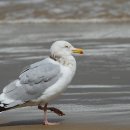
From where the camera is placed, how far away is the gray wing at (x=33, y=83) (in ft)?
22.8

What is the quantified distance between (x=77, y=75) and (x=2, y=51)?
156 inches

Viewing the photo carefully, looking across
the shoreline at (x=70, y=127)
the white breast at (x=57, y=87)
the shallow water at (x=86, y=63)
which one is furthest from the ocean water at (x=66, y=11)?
→ the shoreline at (x=70, y=127)

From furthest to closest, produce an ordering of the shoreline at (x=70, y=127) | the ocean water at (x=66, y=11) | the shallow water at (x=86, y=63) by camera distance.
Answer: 1. the ocean water at (x=66, y=11)
2. the shallow water at (x=86, y=63)
3. the shoreline at (x=70, y=127)

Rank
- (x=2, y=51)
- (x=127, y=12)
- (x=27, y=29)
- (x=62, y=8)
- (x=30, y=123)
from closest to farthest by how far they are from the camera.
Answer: (x=30, y=123), (x=2, y=51), (x=27, y=29), (x=127, y=12), (x=62, y=8)

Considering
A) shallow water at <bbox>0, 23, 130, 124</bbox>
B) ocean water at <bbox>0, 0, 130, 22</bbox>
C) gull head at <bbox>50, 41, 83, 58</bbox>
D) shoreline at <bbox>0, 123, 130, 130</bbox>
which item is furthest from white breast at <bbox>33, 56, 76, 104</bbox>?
ocean water at <bbox>0, 0, 130, 22</bbox>

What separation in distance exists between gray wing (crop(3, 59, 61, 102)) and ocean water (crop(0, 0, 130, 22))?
1511 centimetres

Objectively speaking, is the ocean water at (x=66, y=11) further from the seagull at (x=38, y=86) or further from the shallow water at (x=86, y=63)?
the seagull at (x=38, y=86)

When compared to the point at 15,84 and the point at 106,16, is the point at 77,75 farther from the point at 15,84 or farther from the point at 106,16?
Result: the point at 106,16

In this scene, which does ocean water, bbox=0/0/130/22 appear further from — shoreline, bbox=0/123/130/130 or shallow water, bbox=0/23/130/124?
shoreline, bbox=0/123/130/130

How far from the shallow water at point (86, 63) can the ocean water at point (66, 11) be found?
1617 mm

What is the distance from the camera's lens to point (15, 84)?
7.04 meters

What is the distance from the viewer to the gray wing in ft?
22.8

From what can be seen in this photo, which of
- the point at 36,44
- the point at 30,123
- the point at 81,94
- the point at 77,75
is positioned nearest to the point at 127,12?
the point at 36,44

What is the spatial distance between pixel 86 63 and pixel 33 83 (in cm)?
505
